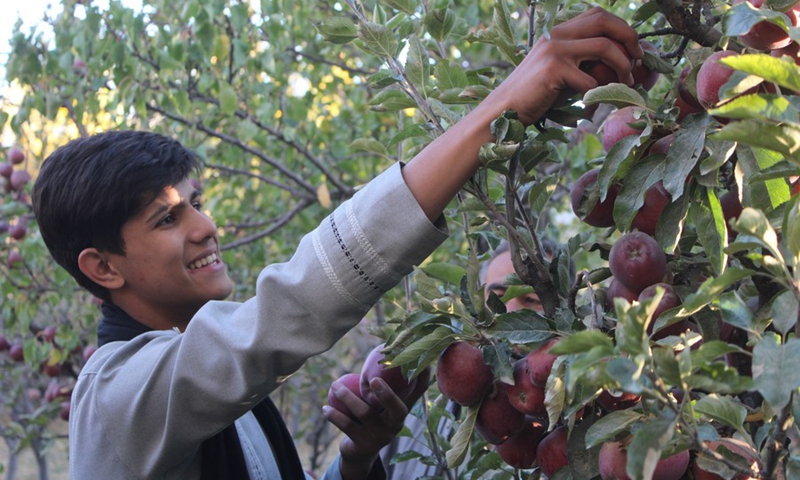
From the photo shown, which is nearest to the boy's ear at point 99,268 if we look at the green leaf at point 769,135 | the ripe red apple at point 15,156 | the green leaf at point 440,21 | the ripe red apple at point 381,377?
the ripe red apple at point 381,377

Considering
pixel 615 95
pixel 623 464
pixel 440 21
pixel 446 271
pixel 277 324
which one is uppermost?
pixel 440 21

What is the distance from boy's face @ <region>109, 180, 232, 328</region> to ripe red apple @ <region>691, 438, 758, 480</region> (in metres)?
0.95

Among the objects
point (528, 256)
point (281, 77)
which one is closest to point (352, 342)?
point (281, 77)

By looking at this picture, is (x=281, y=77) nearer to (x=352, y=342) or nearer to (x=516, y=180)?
(x=352, y=342)

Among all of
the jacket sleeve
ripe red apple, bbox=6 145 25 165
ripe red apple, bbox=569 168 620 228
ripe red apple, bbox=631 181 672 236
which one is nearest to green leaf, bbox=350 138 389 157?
the jacket sleeve

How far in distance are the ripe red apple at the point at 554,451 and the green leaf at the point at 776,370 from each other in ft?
1.30

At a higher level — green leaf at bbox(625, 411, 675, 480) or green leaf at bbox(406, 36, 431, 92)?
green leaf at bbox(406, 36, 431, 92)

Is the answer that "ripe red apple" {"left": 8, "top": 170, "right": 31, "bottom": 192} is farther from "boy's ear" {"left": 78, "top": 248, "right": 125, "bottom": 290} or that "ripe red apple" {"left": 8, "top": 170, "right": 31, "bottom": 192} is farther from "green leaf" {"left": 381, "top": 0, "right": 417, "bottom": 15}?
"green leaf" {"left": 381, "top": 0, "right": 417, "bottom": 15}

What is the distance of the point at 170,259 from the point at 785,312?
109cm

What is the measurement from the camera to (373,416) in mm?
1487

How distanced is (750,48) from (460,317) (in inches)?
17.5

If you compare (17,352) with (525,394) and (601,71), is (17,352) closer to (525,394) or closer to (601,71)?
(525,394)

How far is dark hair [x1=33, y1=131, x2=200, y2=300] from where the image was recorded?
1.61 meters

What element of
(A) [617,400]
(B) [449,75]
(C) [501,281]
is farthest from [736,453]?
(C) [501,281]
